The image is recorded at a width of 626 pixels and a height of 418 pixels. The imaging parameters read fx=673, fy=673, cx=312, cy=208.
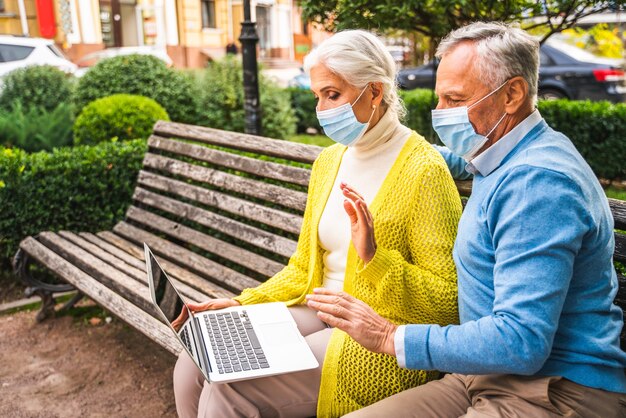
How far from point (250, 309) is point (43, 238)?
8.03 feet

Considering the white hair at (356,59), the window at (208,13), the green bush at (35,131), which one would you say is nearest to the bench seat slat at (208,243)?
the white hair at (356,59)

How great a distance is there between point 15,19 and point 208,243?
2412 centimetres

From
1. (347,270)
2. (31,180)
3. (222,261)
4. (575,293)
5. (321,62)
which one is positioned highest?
(321,62)

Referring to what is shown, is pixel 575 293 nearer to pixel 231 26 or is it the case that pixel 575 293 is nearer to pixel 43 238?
pixel 43 238

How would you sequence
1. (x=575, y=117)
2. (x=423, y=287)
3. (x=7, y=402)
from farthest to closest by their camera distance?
(x=575, y=117), (x=7, y=402), (x=423, y=287)

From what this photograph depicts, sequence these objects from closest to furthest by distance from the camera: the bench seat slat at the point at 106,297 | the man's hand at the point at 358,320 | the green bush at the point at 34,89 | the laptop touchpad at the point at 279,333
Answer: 1. the man's hand at the point at 358,320
2. the laptop touchpad at the point at 279,333
3. the bench seat slat at the point at 106,297
4. the green bush at the point at 34,89

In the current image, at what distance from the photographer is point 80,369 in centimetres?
382

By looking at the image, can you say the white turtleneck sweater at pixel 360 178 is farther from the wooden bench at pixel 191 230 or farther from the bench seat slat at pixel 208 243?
the bench seat slat at pixel 208 243

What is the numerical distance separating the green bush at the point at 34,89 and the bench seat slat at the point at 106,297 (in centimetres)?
632

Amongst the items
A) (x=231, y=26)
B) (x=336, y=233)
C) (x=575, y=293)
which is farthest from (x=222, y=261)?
(x=231, y=26)

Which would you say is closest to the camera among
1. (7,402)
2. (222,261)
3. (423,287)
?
(423,287)

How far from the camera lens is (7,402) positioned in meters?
3.47

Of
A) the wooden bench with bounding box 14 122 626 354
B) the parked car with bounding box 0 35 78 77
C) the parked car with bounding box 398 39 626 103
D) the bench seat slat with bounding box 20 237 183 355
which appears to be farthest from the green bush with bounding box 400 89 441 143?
the parked car with bounding box 0 35 78 77

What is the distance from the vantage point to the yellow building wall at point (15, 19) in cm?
2438
